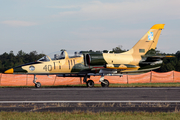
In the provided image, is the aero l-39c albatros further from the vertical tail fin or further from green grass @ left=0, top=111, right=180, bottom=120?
green grass @ left=0, top=111, right=180, bottom=120

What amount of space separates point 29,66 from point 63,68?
3029 millimetres

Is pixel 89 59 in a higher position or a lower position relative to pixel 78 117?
higher

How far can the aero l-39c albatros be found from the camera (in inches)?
855

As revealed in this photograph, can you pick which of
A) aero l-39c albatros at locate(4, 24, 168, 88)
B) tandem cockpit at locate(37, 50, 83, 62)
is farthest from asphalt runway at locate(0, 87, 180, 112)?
tandem cockpit at locate(37, 50, 83, 62)

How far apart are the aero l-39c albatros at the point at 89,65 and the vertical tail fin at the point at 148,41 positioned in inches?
39.3

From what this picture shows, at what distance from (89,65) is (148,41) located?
23.6 ft

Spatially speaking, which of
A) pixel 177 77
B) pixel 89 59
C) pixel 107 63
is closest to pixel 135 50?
pixel 107 63

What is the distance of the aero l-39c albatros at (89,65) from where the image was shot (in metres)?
21.7

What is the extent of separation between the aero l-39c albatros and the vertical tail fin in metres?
1.00

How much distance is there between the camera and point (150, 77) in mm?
32906

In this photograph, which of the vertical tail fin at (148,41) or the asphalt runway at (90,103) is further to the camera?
the vertical tail fin at (148,41)

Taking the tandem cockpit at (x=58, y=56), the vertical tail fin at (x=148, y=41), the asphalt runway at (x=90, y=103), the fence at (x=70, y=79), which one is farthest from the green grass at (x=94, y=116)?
the fence at (x=70, y=79)

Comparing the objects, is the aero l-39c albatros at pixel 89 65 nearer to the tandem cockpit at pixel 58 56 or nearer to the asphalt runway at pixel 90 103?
the tandem cockpit at pixel 58 56

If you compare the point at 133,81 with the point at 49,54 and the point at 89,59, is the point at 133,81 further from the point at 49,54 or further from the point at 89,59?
the point at 49,54
